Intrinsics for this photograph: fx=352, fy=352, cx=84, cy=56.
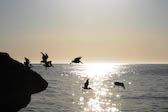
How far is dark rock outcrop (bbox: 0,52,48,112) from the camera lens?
58.2ft

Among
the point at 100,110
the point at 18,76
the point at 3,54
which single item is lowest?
the point at 100,110

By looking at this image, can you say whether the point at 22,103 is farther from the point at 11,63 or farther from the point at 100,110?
the point at 100,110

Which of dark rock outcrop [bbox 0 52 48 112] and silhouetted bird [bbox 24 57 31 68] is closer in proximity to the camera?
dark rock outcrop [bbox 0 52 48 112]

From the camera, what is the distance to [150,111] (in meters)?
67.3

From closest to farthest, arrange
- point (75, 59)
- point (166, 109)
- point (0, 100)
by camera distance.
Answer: point (0, 100)
point (75, 59)
point (166, 109)

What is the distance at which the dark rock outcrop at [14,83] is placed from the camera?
17734 millimetres

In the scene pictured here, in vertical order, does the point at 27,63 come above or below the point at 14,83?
above

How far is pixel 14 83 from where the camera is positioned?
17.9 meters

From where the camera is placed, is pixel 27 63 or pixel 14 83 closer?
pixel 14 83

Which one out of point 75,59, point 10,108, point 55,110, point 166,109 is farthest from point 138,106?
point 10,108

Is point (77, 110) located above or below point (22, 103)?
below

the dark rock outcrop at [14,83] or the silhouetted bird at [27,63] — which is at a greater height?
the silhouetted bird at [27,63]

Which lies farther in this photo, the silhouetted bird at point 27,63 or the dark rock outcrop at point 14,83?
the silhouetted bird at point 27,63

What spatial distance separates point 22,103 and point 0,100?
4.60 feet
